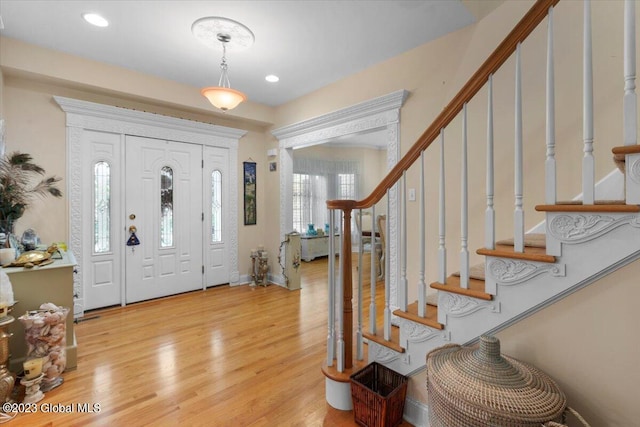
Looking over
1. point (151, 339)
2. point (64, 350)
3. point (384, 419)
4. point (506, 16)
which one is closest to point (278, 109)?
point (506, 16)

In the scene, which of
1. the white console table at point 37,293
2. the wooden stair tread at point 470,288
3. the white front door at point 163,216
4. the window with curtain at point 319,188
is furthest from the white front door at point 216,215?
the wooden stair tread at point 470,288

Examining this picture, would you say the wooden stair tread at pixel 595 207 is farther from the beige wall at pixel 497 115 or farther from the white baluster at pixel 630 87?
the beige wall at pixel 497 115

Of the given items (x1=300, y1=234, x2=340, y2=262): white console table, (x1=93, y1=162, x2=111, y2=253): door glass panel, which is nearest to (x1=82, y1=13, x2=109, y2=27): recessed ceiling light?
(x1=93, y1=162, x2=111, y2=253): door glass panel

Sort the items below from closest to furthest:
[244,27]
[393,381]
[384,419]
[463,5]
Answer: [384,419] < [393,381] < [463,5] < [244,27]

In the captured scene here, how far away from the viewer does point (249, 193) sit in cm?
483

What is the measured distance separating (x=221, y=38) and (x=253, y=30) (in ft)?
1.04

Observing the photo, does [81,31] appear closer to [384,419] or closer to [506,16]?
[506,16]

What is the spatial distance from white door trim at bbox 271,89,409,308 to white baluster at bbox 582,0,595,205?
3.68 feet

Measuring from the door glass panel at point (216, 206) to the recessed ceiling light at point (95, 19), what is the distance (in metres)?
2.17

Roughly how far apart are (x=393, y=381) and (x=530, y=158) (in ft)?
6.18

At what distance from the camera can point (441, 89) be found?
8.97 feet

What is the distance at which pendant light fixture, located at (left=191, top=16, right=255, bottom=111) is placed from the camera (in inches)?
98.0

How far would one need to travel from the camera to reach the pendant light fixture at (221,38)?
2.49 metres

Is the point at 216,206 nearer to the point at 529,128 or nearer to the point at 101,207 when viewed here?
the point at 101,207
